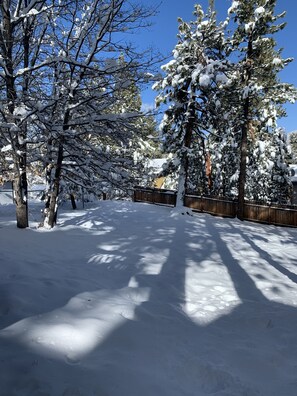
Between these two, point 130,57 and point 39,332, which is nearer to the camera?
point 39,332

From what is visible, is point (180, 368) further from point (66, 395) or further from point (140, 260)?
point (140, 260)

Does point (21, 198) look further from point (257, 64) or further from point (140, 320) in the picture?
point (257, 64)

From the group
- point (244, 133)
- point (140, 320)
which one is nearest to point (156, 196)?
point (244, 133)

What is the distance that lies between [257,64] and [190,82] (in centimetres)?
390

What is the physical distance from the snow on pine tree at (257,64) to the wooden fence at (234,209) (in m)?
0.96

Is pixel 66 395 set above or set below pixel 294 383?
above

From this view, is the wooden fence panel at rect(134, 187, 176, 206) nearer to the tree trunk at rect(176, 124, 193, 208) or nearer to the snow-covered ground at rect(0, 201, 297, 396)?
the tree trunk at rect(176, 124, 193, 208)

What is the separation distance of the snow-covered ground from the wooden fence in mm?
8375

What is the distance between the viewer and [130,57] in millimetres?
7977

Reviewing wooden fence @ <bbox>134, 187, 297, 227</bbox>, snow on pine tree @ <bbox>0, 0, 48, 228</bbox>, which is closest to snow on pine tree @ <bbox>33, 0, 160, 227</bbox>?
snow on pine tree @ <bbox>0, 0, 48, 228</bbox>

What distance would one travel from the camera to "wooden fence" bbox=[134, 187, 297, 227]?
1674cm

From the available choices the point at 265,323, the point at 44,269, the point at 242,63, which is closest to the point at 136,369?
the point at 265,323

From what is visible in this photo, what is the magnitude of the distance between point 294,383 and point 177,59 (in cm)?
1771

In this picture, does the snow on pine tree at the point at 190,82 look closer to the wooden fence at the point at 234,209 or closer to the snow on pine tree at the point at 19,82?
the wooden fence at the point at 234,209
